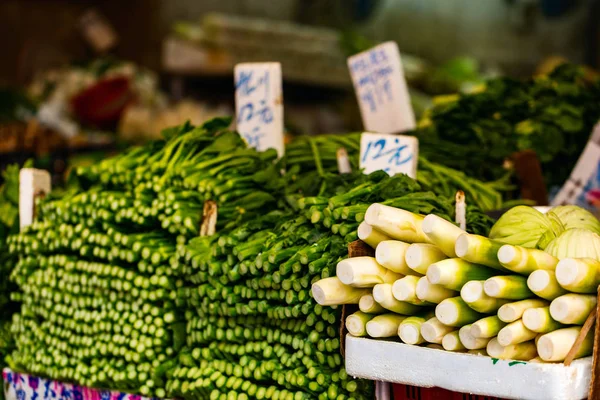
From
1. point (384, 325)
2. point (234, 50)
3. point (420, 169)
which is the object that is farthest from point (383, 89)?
point (234, 50)

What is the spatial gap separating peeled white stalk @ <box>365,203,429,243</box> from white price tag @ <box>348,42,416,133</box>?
1.75 m

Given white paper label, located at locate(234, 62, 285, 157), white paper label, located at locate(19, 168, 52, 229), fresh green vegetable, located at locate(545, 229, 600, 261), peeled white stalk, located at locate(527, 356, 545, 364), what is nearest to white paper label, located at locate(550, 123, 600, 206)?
white paper label, located at locate(234, 62, 285, 157)

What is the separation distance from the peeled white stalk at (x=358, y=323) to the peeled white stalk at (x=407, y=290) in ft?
0.52

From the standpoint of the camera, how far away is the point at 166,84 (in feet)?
34.5

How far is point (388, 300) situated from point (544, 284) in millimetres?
456

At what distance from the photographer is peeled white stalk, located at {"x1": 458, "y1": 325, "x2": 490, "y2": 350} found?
2092 mm

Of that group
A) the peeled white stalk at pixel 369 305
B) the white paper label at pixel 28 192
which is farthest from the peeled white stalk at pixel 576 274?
the white paper label at pixel 28 192

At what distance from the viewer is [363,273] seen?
2.31m

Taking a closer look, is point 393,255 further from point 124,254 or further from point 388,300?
point 124,254

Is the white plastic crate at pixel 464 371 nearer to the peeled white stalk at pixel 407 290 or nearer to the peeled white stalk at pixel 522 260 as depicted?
the peeled white stalk at pixel 407 290

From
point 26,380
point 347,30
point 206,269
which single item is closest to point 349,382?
point 206,269

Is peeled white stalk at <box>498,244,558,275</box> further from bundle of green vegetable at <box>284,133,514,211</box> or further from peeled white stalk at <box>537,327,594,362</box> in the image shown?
bundle of green vegetable at <box>284,133,514,211</box>

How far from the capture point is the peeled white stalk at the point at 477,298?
2.08 meters

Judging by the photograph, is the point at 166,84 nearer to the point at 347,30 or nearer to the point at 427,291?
the point at 347,30
